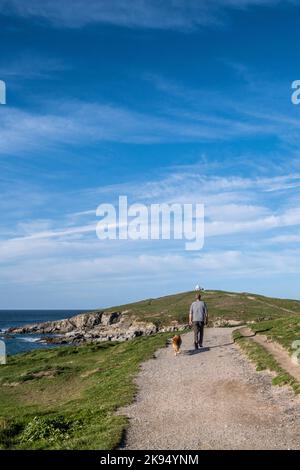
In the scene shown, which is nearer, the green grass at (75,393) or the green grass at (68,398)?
the green grass at (68,398)

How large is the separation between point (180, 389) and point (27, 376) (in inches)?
800

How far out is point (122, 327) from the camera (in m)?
123

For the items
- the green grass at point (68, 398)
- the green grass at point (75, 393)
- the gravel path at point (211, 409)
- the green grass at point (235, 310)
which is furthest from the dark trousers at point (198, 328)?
the green grass at point (235, 310)

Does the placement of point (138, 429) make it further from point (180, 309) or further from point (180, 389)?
point (180, 309)

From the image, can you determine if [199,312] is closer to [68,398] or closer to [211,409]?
[68,398]

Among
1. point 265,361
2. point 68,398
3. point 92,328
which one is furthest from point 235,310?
point 68,398

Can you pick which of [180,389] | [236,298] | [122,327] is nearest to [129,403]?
[180,389]

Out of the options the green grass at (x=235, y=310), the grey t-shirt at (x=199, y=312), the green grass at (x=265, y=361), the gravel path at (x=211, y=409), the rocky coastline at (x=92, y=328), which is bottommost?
the rocky coastline at (x=92, y=328)

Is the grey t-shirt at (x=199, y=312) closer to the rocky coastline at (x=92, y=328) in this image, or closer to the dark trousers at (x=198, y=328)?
the dark trousers at (x=198, y=328)

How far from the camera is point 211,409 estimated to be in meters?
17.8

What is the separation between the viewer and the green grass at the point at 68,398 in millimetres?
15375

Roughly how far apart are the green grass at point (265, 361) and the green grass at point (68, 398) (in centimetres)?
694

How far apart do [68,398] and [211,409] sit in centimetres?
1393
